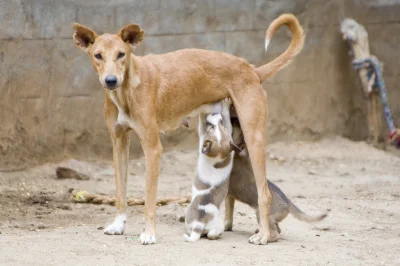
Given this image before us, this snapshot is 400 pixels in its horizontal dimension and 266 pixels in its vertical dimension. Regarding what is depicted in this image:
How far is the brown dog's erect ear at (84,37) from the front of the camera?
6836mm

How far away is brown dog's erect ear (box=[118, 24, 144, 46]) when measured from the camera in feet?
22.5

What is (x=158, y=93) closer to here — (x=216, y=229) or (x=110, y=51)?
(x=110, y=51)

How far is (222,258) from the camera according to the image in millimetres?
6305

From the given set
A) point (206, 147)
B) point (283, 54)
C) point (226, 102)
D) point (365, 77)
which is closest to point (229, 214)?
point (206, 147)

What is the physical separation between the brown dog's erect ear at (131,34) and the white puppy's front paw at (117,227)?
1.48m

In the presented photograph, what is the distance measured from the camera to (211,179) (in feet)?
23.6

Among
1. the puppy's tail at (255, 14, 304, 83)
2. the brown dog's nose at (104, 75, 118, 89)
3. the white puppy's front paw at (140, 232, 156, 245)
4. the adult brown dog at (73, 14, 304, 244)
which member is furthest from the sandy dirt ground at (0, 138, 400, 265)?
the puppy's tail at (255, 14, 304, 83)

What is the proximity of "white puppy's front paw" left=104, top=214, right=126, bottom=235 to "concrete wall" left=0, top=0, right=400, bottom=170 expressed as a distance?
122 inches

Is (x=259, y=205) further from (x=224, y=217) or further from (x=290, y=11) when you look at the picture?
(x=290, y=11)

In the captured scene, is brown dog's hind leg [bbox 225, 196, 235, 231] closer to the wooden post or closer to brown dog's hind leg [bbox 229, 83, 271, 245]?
brown dog's hind leg [bbox 229, 83, 271, 245]

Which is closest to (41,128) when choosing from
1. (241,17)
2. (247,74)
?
(241,17)

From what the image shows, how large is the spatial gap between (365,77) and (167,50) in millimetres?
2815

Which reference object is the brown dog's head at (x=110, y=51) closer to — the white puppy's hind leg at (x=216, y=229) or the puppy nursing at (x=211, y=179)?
the puppy nursing at (x=211, y=179)

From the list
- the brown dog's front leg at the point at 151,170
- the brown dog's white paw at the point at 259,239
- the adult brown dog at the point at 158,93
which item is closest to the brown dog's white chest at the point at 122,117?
the adult brown dog at the point at 158,93
